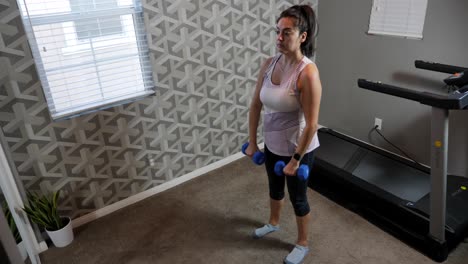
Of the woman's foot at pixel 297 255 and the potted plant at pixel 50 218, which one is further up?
the potted plant at pixel 50 218

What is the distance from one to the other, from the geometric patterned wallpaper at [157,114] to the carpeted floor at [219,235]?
0.76 ft

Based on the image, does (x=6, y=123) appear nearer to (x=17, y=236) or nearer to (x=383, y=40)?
(x=17, y=236)

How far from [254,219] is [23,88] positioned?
5.39 ft

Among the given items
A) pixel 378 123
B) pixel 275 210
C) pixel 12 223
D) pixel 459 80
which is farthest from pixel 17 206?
pixel 378 123

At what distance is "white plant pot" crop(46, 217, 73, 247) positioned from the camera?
208 cm

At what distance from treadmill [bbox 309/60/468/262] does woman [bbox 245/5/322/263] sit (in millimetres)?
566

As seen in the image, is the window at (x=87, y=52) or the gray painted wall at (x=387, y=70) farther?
the gray painted wall at (x=387, y=70)

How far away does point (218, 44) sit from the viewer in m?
2.60

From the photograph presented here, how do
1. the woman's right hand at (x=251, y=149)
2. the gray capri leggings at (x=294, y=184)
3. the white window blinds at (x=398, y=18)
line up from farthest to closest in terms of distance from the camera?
the white window blinds at (x=398, y=18) → the woman's right hand at (x=251, y=149) → the gray capri leggings at (x=294, y=184)

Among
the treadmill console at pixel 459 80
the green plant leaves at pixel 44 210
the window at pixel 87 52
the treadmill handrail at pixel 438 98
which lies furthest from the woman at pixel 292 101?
the green plant leaves at pixel 44 210

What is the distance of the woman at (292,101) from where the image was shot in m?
1.53

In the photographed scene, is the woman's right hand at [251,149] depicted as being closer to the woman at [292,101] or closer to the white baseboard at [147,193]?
the woman at [292,101]

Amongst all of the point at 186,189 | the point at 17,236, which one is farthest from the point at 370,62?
the point at 17,236

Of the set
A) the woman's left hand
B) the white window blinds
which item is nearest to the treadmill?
the white window blinds
